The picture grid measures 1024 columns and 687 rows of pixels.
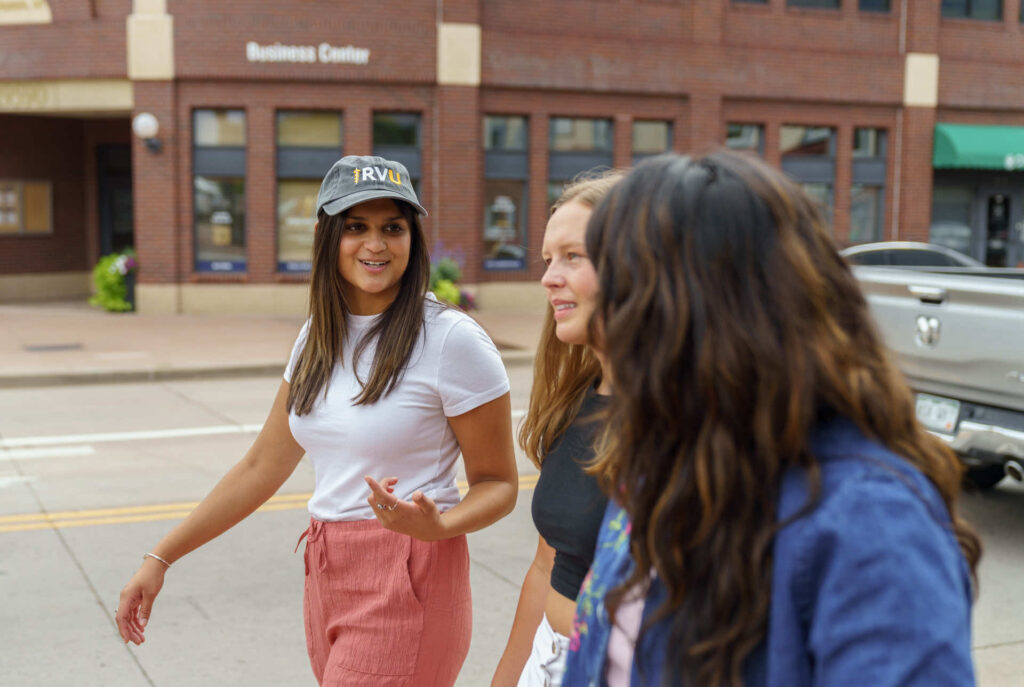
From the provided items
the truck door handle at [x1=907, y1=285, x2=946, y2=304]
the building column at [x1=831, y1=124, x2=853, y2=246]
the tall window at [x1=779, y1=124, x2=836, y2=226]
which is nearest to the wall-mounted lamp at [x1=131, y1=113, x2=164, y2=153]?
the tall window at [x1=779, y1=124, x2=836, y2=226]

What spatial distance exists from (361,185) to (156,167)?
61.2ft

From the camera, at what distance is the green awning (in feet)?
77.8

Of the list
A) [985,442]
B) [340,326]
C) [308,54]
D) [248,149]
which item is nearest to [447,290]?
[248,149]

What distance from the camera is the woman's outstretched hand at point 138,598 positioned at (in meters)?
2.65

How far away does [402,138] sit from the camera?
2073cm

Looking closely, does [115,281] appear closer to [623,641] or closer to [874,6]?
[874,6]

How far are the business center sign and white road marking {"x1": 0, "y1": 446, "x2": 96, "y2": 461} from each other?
1229 cm

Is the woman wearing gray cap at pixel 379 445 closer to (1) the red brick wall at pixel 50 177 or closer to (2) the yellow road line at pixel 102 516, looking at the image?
(2) the yellow road line at pixel 102 516

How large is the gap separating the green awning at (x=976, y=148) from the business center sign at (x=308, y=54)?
12615 mm

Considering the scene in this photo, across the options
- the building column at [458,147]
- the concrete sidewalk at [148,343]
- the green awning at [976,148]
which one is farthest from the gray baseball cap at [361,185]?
the green awning at [976,148]

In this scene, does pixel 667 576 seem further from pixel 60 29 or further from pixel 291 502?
pixel 60 29

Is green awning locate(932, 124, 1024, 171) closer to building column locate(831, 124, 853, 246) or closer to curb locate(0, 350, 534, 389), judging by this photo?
building column locate(831, 124, 853, 246)

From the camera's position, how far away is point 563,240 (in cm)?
229

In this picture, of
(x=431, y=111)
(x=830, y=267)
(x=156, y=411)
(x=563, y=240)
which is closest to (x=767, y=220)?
(x=830, y=267)
